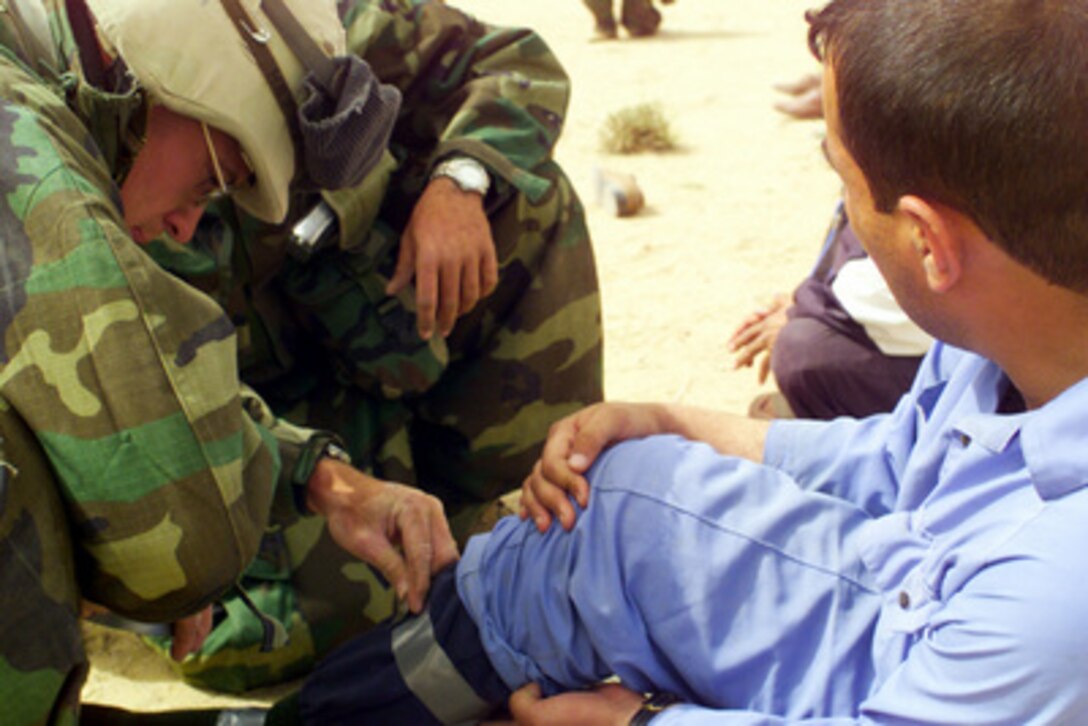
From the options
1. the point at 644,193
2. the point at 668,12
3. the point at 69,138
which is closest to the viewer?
the point at 69,138

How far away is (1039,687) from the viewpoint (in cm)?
160

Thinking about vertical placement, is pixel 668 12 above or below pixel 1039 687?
below

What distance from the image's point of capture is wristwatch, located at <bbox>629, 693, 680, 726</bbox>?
2039 millimetres

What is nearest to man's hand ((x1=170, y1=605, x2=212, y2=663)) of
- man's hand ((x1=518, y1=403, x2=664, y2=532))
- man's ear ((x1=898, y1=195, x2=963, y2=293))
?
man's hand ((x1=518, y1=403, x2=664, y2=532))

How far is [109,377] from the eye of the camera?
1.72 metres

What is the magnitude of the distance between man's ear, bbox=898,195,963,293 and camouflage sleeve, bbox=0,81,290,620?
3.23ft

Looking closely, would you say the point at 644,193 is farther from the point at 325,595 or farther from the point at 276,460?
the point at 276,460

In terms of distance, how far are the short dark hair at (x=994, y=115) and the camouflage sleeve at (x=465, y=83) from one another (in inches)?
59.1

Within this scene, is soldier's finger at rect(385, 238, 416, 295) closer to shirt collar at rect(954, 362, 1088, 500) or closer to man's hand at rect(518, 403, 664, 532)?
man's hand at rect(518, 403, 664, 532)

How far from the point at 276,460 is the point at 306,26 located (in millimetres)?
761

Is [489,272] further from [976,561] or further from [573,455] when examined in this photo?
[976,561]

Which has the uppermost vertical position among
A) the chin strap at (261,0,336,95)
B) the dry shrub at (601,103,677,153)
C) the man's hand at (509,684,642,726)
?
the chin strap at (261,0,336,95)

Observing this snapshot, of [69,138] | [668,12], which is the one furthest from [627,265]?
[668,12]

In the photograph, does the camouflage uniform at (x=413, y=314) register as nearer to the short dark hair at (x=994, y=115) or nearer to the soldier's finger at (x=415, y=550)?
the soldier's finger at (x=415, y=550)
